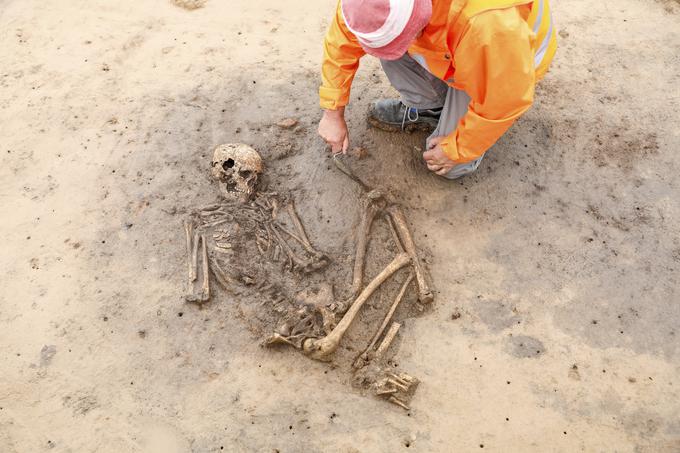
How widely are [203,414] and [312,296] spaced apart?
864mm

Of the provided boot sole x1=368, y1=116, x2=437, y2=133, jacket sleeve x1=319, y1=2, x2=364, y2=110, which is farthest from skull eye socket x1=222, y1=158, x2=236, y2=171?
boot sole x1=368, y1=116, x2=437, y2=133

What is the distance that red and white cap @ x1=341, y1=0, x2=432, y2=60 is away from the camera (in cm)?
236

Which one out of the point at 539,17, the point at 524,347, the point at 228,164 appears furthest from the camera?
the point at 228,164

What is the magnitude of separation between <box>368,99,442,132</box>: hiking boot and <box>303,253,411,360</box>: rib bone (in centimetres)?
110

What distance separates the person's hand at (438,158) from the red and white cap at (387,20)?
2.78ft

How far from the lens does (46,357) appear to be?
3078 mm

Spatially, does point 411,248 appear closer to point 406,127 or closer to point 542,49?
point 406,127

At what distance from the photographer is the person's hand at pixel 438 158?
326 cm

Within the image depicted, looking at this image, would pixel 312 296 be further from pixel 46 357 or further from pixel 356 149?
pixel 46 357

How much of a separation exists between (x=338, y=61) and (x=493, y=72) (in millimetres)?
916

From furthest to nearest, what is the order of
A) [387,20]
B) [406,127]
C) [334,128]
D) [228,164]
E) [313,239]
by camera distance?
[406,127] → [228,164] → [313,239] → [334,128] → [387,20]

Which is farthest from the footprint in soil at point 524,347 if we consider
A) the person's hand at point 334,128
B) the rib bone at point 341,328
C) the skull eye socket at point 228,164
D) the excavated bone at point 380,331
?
the skull eye socket at point 228,164

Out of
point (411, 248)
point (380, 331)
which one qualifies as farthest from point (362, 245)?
point (380, 331)

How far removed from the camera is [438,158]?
130 inches
